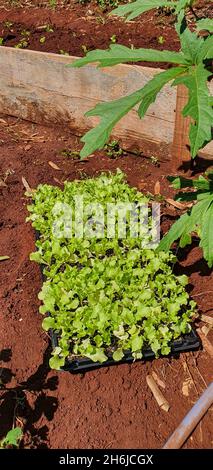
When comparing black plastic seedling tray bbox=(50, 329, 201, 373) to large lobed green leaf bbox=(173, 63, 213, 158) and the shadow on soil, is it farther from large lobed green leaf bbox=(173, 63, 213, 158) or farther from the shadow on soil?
large lobed green leaf bbox=(173, 63, 213, 158)

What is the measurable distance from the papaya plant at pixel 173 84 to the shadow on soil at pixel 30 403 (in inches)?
56.4

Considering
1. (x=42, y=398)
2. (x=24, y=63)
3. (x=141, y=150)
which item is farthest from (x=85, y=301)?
(x=24, y=63)

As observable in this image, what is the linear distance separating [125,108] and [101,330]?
1.29 metres

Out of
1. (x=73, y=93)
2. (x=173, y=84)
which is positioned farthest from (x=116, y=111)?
(x=73, y=93)

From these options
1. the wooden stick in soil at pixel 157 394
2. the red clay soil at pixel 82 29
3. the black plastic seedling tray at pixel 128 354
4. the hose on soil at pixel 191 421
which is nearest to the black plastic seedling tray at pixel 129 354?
the black plastic seedling tray at pixel 128 354

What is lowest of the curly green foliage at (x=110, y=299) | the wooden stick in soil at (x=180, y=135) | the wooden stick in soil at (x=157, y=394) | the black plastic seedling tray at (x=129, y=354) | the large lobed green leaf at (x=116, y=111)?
the wooden stick in soil at (x=157, y=394)

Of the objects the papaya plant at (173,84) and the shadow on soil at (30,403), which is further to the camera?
the shadow on soil at (30,403)

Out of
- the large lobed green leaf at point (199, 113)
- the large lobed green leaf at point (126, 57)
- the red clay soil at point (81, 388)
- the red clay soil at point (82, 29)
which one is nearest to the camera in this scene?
the large lobed green leaf at point (199, 113)

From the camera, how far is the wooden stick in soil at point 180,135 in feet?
11.7

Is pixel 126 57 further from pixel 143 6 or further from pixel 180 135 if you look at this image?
pixel 180 135

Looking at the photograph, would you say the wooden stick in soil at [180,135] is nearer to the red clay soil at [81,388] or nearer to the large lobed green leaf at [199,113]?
the red clay soil at [81,388]

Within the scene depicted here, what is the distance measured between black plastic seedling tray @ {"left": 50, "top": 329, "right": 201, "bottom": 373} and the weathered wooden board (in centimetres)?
178

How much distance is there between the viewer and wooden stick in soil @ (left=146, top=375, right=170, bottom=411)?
2.45 meters

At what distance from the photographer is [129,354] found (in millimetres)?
2574
